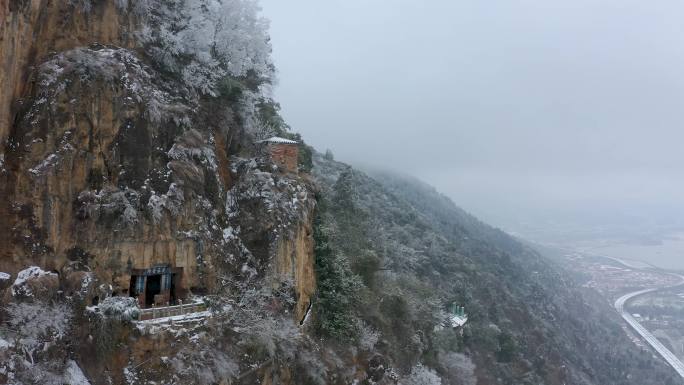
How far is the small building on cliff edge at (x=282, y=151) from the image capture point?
2984 cm

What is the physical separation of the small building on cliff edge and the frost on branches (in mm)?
4223

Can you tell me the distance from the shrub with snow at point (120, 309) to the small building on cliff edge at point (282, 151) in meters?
11.2

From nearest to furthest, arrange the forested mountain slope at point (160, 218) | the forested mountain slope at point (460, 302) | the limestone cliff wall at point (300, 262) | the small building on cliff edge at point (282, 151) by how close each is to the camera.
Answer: the forested mountain slope at point (160, 218) < the limestone cliff wall at point (300, 262) < the small building on cliff edge at point (282, 151) < the forested mountain slope at point (460, 302)

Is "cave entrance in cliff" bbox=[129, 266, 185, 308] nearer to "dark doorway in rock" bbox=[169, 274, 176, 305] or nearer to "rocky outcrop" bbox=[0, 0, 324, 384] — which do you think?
"dark doorway in rock" bbox=[169, 274, 176, 305]

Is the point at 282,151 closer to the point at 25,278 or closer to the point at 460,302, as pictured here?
the point at 25,278

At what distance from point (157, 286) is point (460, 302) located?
4972 centimetres

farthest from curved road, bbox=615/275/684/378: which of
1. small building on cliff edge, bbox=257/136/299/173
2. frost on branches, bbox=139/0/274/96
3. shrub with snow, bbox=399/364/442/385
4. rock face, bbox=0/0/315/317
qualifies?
rock face, bbox=0/0/315/317

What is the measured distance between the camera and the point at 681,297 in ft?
635

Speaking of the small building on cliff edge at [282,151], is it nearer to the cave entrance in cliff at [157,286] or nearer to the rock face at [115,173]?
the rock face at [115,173]

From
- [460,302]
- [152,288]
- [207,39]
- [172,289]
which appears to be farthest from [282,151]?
[460,302]

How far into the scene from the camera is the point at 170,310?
74.4ft

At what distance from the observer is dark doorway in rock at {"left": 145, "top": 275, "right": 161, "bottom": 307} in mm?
24391

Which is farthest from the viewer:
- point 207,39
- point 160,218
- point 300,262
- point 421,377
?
point 421,377

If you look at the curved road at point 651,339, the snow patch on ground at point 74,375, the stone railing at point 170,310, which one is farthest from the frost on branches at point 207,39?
the curved road at point 651,339
